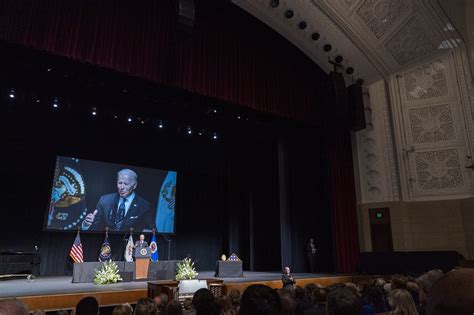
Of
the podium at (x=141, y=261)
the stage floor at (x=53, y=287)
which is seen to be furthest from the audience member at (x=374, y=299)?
the podium at (x=141, y=261)

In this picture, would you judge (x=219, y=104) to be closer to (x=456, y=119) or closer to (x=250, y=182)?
(x=250, y=182)

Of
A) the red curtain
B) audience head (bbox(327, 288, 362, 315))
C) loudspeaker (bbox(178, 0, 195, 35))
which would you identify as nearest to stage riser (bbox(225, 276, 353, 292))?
the red curtain

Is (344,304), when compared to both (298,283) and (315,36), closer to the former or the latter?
(298,283)

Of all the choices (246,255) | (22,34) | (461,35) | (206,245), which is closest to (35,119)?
(22,34)

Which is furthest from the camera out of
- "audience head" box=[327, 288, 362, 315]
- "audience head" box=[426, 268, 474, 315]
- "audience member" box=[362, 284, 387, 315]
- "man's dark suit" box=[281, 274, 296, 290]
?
"man's dark suit" box=[281, 274, 296, 290]

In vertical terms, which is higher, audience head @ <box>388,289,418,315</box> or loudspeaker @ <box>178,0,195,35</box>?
loudspeaker @ <box>178,0,195,35</box>

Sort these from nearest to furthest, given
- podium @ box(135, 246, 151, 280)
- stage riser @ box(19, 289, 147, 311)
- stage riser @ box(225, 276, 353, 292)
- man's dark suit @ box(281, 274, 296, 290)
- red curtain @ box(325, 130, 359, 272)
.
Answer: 1. man's dark suit @ box(281, 274, 296, 290)
2. stage riser @ box(19, 289, 147, 311)
3. stage riser @ box(225, 276, 353, 292)
4. podium @ box(135, 246, 151, 280)
5. red curtain @ box(325, 130, 359, 272)

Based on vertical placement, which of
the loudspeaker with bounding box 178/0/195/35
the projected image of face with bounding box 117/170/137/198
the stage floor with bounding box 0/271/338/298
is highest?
the loudspeaker with bounding box 178/0/195/35

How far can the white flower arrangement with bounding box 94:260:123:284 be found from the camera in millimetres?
6651

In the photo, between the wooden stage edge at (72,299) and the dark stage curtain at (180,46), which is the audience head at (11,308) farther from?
the dark stage curtain at (180,46)

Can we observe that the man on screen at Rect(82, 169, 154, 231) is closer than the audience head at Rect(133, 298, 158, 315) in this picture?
No

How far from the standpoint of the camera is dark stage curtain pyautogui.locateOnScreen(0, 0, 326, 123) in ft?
20.6

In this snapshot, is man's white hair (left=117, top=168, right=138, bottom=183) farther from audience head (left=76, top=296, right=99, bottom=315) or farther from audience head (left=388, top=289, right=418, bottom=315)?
audience head (left=388, top=289, right=418, bottom=315)

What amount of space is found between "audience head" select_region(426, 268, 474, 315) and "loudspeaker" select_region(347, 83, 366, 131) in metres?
9.10
